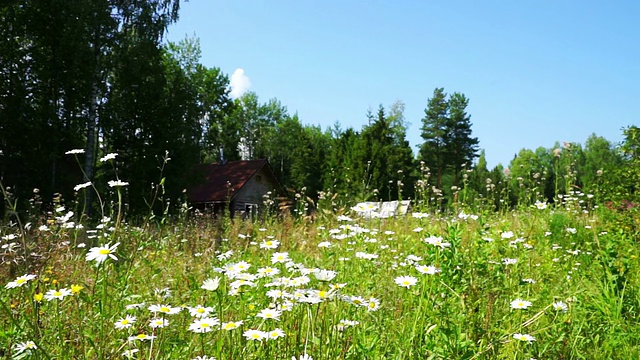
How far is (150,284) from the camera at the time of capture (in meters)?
3.29

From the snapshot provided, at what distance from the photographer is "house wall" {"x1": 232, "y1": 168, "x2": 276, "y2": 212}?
1078 inches

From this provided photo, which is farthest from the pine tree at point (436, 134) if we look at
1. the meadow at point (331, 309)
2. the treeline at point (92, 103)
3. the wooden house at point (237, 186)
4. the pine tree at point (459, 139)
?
the meadow at point (331, 309)

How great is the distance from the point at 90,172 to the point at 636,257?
1564 cm

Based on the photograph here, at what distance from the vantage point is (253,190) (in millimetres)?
28547

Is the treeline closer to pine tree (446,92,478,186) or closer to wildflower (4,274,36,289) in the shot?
wildflower (4,274,36,289)

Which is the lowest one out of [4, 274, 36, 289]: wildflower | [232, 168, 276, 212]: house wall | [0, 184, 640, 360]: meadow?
[0, 184, 640, 360]: meadow

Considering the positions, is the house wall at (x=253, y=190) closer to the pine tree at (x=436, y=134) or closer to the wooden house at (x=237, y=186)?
the wooden house at (x=237, y=186)

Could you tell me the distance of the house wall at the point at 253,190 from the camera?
89.8 ft

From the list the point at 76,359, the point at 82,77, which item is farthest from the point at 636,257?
the point at 82,77

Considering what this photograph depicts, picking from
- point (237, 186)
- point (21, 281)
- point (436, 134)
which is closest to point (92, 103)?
point (237, 186)

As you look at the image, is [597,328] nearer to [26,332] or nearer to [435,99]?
[26,332]

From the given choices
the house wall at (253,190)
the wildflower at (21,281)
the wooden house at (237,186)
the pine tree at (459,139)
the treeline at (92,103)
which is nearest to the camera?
Answer: the wildflower at (21,281)

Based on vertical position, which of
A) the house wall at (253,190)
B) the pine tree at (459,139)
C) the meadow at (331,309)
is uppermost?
the pine tree at (459,139)

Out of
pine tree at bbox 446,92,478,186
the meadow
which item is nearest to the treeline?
the meadow
